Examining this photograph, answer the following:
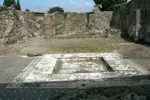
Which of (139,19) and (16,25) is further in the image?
(16,25)

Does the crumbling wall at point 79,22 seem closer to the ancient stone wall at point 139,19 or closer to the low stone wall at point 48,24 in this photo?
the low stone wall at point 48,24

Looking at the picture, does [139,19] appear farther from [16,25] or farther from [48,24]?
[48,24]

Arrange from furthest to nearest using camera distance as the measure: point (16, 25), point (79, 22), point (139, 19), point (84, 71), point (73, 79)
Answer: point (79, 22) < point (16, 25) < point (139, 19) < point (84, 71) < point (73, 79)

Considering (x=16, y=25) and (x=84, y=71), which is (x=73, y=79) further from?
(x=16, y=25)

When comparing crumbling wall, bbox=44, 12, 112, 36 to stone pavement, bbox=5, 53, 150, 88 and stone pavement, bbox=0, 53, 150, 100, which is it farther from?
stone pavement, bbox=0, 53, 150, 100

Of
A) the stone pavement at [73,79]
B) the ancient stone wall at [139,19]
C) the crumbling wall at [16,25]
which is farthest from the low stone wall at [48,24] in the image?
the stone pavement at [73,79]

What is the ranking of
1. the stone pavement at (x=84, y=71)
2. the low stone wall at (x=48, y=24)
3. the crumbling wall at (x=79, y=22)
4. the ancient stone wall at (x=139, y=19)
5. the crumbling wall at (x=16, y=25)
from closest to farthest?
the stone pavement at (x=84, y=71), the ancient stone wall at (x=139, y=19), the crumbling wall at (x=16, y=25), the low stone wall at (x=48, y=24), the crumbling wall at (x=79, y=22)

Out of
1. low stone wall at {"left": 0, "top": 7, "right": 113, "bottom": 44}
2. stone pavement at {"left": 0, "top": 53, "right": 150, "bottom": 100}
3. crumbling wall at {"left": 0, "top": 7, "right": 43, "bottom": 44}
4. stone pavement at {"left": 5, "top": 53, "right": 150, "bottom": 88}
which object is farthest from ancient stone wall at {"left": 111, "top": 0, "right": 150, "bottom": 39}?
crumbling wall at {"left": 0, "top": 7, "right": 43, "bottom": 44}

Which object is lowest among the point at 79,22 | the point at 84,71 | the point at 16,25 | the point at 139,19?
the point at 84,71

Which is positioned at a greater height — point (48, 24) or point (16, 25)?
point (16, 25)

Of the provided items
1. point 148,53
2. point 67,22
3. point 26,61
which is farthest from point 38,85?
point 67,22

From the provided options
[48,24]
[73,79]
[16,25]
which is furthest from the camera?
[48,24]

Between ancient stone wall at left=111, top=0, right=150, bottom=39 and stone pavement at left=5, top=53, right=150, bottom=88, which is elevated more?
ancient stone wall at left=111, top=0, right=150, bottom=39

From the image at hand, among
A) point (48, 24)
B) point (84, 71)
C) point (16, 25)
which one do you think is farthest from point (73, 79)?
point (48, 24)
